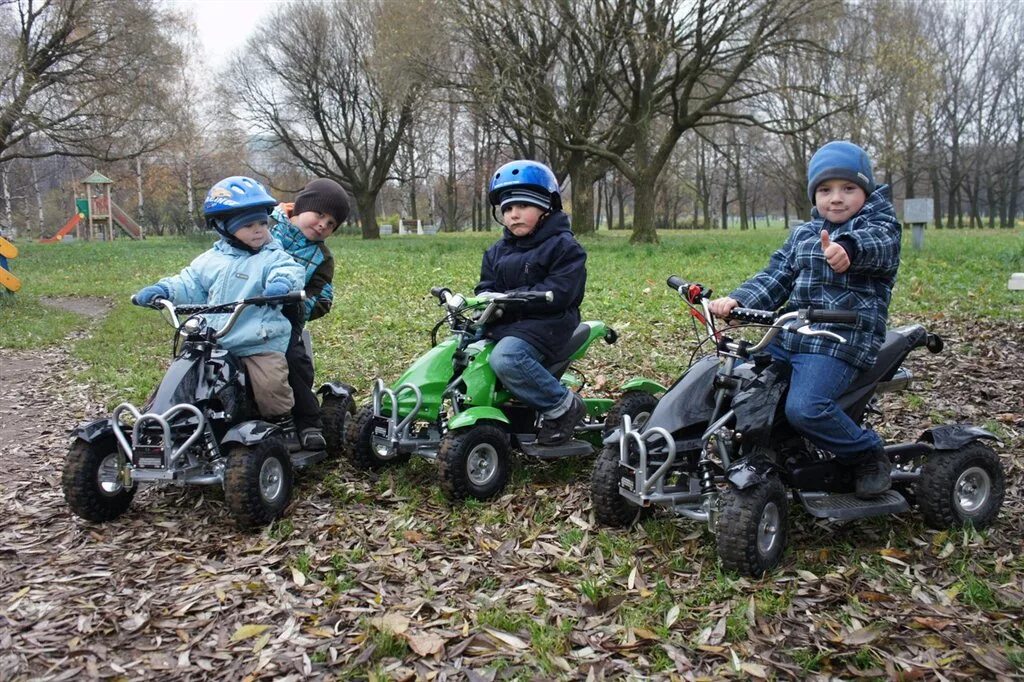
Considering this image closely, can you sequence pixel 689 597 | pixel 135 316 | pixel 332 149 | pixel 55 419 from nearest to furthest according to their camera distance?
1. pixel 689 597
2. pixel 55 419
3. pixel 135 316
4. pixel 332 149

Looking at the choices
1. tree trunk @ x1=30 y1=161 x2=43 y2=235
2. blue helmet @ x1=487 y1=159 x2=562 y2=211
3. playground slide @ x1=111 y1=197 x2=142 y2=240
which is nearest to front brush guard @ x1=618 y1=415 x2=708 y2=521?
blue helmet @ x1=487 y1=159 x2=562 y2=211

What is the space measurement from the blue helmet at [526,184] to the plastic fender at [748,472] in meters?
1.99

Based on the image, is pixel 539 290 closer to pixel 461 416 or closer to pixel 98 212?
pixel 461 416

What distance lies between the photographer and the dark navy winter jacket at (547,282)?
489cm

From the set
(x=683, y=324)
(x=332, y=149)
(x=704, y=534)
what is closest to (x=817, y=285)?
(x=704, y=534)

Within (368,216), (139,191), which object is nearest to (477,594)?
(368,216)

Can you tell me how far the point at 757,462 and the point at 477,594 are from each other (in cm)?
137

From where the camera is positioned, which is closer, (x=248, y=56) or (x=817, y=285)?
(x=817, y=285)

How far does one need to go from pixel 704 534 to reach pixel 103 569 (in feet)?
9.49

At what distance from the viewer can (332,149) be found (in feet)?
130

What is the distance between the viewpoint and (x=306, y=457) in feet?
16.5

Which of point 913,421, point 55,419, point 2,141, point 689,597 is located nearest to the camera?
point 689,597

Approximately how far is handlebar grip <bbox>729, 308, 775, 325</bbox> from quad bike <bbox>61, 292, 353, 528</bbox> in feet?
7.24

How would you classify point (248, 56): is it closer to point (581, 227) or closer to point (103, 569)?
point (581, 227)
